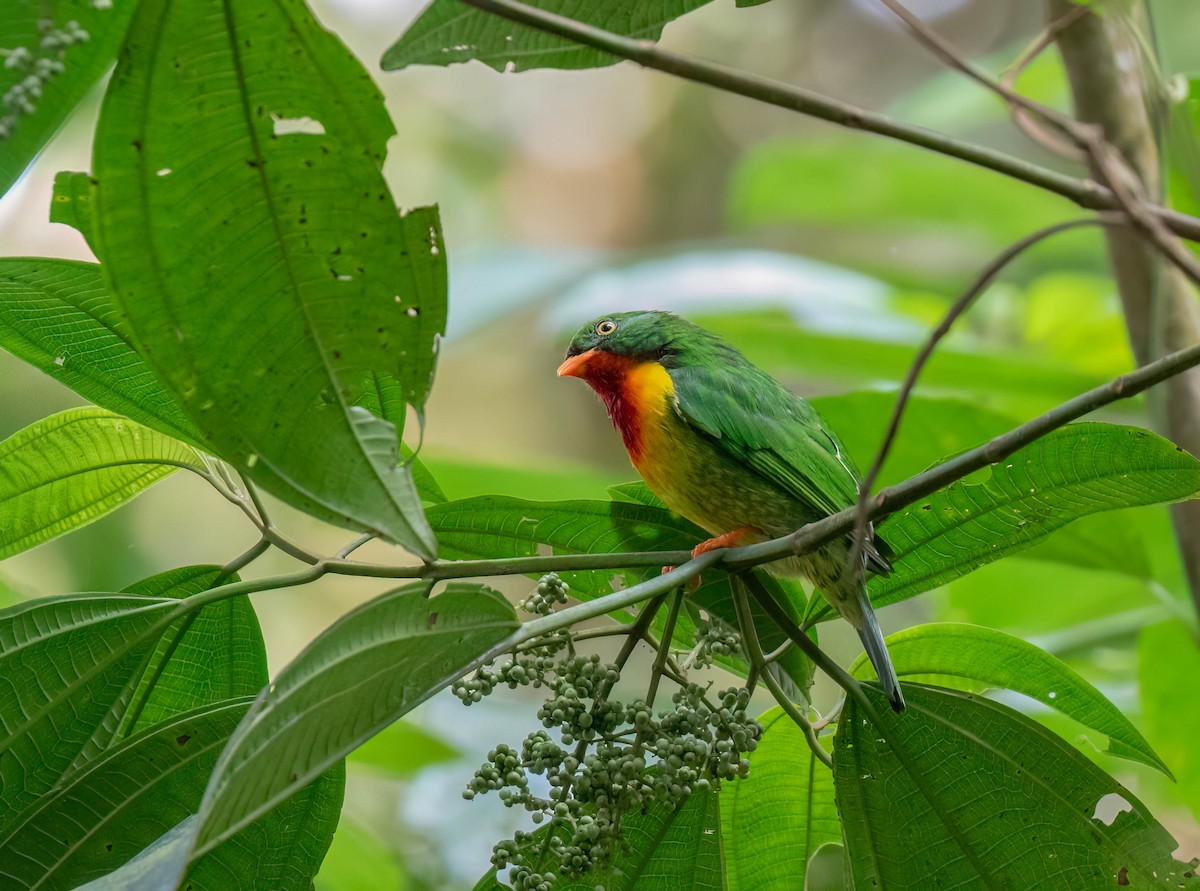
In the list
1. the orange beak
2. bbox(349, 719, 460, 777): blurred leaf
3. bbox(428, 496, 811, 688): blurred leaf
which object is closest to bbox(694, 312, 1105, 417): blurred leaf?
the orange beak

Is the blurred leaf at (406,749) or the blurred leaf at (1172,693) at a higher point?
the blurred leaf at (1172,693)

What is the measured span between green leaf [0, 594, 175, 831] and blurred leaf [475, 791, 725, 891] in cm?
60

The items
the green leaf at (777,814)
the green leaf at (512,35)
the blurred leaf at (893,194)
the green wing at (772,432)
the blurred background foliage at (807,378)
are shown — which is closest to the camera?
the green leaf at (512,35)

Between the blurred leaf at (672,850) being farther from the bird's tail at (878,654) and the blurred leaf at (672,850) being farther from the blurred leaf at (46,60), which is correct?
the blurred leaf at (46,60)

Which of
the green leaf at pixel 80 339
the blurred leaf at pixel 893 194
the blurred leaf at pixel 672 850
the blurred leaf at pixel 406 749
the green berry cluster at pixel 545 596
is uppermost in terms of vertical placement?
the blurred leaf at pixel 893 194

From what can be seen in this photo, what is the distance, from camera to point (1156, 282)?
221cm

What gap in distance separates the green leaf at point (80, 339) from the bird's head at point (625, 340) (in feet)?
4.55

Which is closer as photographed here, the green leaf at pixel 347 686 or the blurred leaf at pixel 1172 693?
the green leaf at pixel 347 686

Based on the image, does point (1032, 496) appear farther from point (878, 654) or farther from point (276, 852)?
point (276, 852)

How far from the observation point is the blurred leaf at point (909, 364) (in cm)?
263

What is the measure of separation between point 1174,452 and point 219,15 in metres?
1.23

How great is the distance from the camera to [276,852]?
5.06ft

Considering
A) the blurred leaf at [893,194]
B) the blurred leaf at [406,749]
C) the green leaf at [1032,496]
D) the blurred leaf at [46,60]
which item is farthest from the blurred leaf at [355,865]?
the blurred leaf at [893,194]

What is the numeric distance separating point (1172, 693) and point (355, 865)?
77.8 inches
